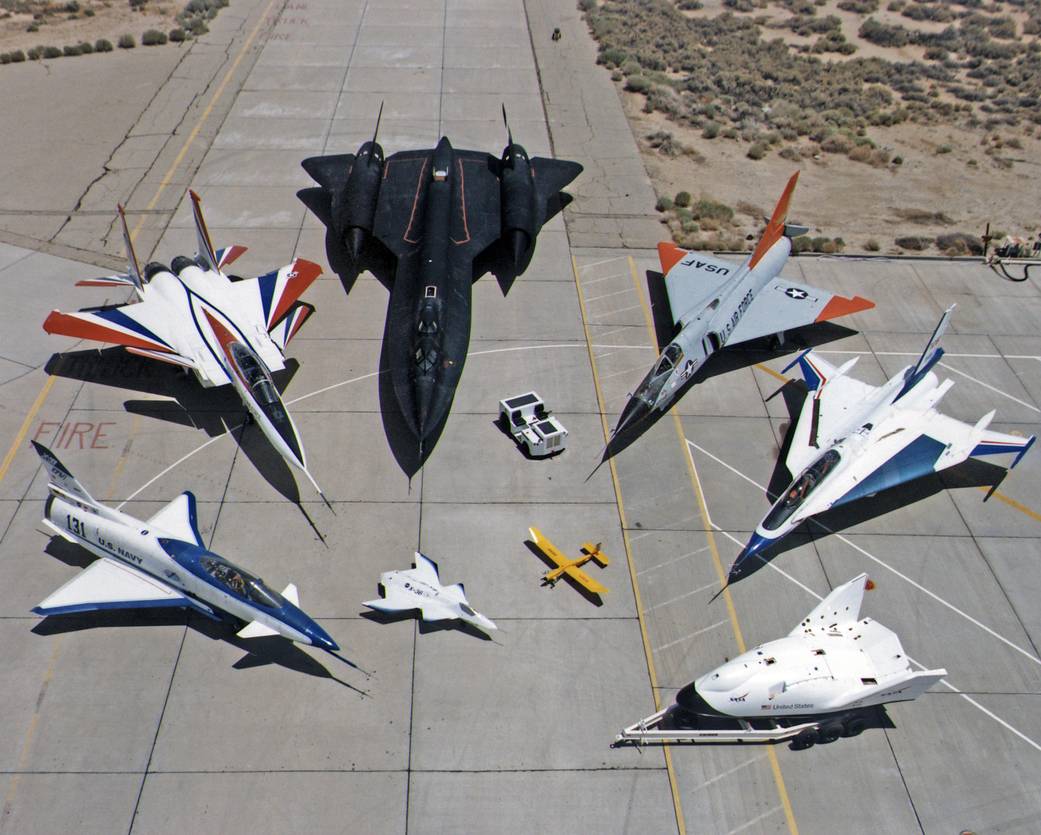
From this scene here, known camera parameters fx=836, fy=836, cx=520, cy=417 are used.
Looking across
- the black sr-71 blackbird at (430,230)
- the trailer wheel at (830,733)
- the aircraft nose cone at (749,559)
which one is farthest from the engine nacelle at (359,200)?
the trailer wheel at (830,733)

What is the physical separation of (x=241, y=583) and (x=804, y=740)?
11.2 metres

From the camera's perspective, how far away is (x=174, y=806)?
47.5ft

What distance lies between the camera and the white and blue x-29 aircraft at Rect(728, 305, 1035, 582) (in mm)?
18453

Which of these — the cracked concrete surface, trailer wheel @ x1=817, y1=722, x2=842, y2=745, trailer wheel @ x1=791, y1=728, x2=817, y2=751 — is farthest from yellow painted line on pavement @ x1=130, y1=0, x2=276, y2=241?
trailer wheel @ x1=817, y1=722, x2=842, y2=745

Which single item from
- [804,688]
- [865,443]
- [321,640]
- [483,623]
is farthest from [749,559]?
[321,640]

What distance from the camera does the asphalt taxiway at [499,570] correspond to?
15.0 meters

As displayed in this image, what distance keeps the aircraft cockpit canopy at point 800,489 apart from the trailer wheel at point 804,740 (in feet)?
13.6

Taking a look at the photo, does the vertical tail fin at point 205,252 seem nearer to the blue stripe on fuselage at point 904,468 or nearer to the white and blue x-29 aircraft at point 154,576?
the white and blue x-29 aircraft at point 154,576

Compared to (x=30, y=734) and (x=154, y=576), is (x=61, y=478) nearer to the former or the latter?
(x=154, y=576)

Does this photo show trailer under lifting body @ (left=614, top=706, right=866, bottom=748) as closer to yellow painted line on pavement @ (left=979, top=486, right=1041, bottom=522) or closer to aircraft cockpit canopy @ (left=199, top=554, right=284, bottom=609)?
aircraft cockpit canopy @ (left=199, top=554, right=284, bottom=609)

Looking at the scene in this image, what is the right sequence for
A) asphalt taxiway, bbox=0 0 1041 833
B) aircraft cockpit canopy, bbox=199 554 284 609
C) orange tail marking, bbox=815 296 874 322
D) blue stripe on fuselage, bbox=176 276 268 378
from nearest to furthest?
1. asphalt taxiway, bbox=0 0 1041 833
2. aircraft cockpit canopy, bbox=199 554 284 609
3. blue stripe on fuselage, bbox=176 276 268 378
4. orange tail marking, bbox=815 296 874 322

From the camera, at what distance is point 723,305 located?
76.5ft

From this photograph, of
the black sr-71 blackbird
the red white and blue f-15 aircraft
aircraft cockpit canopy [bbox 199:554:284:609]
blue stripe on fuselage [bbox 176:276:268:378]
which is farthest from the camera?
blue stripe on fuselage [bbox 176:276:268:378]

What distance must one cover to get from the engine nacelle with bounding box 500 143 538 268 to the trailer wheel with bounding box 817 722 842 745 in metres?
16.4
